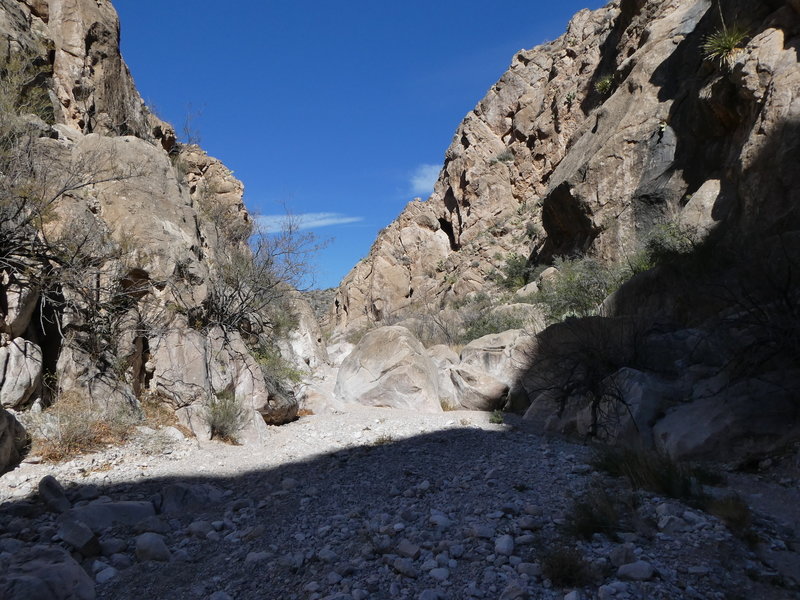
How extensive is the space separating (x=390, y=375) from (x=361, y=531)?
6349 mm

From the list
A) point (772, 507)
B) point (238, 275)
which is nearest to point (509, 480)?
point (772, 507)

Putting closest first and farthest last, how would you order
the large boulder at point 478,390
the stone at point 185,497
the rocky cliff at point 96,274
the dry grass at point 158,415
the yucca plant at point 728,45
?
the stone at point 185,497 < the rocky cliff at point 96,274 < the dry grass at point 158,415 < the large boulder at point 478,390 < the yucca plant at point 728,45

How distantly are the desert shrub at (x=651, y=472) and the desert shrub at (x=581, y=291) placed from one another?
653 cm

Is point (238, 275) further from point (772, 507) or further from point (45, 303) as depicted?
point (772, 507)

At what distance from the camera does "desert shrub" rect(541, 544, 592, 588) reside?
2789mm

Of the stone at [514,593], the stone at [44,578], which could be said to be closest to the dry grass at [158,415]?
the stone at [44,578]

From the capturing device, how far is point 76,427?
5.66 meters

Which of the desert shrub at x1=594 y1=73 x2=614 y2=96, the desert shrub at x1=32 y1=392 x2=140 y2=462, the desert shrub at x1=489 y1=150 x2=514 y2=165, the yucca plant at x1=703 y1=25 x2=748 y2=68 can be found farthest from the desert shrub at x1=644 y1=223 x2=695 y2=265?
the desert shrub at x1=489 y1=150 x2=514 y2=165

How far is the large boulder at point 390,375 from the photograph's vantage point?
9742 millimetres

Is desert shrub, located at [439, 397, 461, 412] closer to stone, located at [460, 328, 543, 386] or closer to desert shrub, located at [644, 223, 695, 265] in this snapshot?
stone, located at [460, 328, 543, 386]

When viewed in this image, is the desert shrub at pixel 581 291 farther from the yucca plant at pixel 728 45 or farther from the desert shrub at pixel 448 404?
the yucca plant at pixel 728 45

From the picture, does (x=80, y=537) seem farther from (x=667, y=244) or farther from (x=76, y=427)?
(x=667, y=244)

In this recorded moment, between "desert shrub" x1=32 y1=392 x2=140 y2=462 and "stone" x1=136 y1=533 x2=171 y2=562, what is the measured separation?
91.8 inches

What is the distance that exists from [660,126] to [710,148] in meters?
2.57
